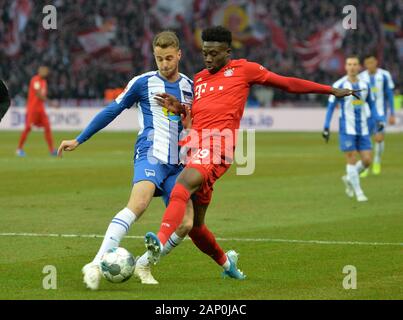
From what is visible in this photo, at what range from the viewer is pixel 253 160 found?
2462cm

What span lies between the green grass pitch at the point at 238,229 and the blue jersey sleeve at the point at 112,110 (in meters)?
1.20

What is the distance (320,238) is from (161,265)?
104 inches

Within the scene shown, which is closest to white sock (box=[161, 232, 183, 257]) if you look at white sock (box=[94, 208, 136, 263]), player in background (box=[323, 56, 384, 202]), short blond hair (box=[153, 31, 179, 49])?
white sock (box=[94, 208, 136, 263])

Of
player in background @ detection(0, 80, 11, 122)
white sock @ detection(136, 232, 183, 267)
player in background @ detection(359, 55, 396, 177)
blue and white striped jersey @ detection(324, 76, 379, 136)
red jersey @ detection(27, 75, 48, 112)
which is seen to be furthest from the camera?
red jersey @ detection(27, 75, 48, 112)

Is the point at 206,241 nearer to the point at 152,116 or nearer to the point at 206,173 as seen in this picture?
the point at 206,173

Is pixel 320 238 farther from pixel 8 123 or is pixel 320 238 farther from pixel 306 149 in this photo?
pixel 8 123

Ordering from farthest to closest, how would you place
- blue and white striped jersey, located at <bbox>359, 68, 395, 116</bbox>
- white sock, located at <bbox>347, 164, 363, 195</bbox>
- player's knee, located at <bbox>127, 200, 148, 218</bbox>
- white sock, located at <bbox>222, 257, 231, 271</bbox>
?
blue and white striped jersey, located at <bbox>359, 68, 395, 116</bbox> → white sock, located at <bbox>347, 164, 363, 195</bbox> → white sock, located at <bbox>222, 257, 231, 271</bbox> → player's knee, located at <bbox>127, 200, 148, 218</bbox>

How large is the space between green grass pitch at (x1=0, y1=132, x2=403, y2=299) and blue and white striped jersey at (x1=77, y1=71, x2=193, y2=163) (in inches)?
42.5

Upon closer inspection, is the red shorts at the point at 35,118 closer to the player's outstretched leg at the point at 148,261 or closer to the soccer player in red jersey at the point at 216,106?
the soccer player in red jersey at the point at 216,106

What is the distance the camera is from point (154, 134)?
8641 millimetres

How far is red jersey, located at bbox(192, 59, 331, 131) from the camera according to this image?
8.45m

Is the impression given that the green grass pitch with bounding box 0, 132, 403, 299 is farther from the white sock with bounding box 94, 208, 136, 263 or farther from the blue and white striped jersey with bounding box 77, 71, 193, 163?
the blue and white striped jersey with bounding box 77, 71, 193, 163

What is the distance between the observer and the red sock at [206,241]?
858 cm
